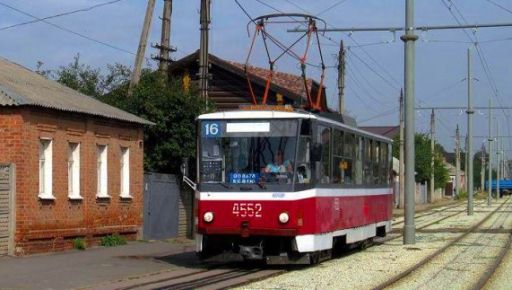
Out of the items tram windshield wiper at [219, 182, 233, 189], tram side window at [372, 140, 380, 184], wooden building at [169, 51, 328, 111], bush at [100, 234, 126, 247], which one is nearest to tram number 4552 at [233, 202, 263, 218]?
tram windshield wiper at [219, 182, 233, 189]

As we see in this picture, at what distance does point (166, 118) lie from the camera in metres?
27.6

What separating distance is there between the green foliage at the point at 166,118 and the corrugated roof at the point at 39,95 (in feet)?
7.98

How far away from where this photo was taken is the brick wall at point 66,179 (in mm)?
19188

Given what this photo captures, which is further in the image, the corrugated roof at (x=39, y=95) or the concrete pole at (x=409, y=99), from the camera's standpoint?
the concrete pole at (x=409, y=99)

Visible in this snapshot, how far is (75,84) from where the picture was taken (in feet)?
125

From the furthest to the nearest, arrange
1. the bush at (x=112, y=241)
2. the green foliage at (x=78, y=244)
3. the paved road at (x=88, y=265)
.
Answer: the bush at (x=112, y=241)
the green foliage at (x=78, y=244)
the paved road at (x=88, y=265)

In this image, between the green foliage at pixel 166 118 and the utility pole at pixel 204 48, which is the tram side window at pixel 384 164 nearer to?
the green foliage at pixel 166 118

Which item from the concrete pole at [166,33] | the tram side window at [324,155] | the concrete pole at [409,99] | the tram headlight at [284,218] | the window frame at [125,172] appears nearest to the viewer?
the tram headlight at [284,218]

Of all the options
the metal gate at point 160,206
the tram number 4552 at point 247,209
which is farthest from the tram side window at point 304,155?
the metal gate at point 160,206

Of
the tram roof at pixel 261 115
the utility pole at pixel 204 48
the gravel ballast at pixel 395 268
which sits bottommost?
the gravel ballast at pixel 395 268

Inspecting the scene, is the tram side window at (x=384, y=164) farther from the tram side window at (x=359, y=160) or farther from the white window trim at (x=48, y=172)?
the white window trim at (x=48, y=172)

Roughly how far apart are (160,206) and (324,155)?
10191 millimetres

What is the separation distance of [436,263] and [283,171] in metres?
4.37

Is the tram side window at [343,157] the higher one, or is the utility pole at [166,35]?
the utility pole at [166,35]
